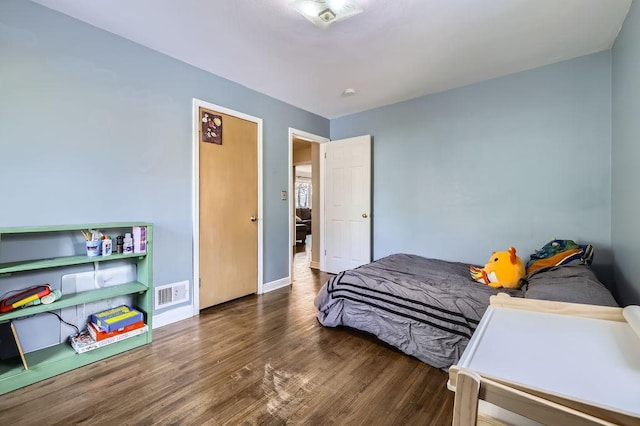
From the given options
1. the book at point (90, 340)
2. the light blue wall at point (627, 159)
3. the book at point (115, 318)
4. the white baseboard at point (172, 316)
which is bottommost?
the white baseboard at point (172, 316)

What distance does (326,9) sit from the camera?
183 cm

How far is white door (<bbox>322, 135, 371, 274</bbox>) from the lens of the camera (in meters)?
3.86

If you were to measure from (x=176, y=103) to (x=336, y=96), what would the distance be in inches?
73.3

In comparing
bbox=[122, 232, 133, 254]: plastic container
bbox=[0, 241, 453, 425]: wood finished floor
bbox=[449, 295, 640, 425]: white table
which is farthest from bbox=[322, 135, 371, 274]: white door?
bbox=[449, 295, 640, 425]: white table

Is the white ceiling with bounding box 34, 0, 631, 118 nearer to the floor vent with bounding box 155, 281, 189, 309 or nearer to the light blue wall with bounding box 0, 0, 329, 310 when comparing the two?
the light blue wall with bounding box 0, 0, 329, 310

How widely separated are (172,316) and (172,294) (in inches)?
8.3

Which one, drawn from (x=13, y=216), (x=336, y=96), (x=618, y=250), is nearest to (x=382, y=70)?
(x=336, y=96)

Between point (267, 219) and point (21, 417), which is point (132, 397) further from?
point (267, 219)

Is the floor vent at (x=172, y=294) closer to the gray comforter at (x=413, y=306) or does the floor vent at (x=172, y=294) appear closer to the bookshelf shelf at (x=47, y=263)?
the bookshelf shelf at (x=47, y=263)

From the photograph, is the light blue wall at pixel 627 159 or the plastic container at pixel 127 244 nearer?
the light blue wall at pixel 627 159

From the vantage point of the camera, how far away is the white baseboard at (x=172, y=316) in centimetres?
249

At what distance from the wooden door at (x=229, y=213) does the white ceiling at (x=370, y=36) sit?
72 centimetres

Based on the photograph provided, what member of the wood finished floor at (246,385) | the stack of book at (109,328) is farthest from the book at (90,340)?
the wood finished floor at (246,385)

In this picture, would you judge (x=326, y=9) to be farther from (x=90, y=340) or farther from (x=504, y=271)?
(x=90, y=340)
